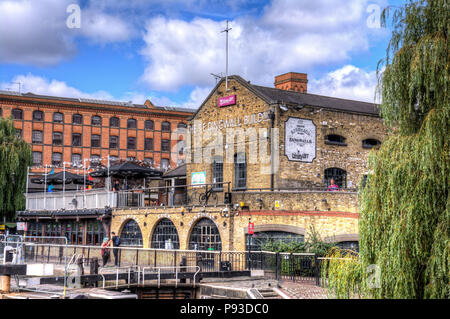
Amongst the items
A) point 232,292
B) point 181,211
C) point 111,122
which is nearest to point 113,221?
point 181,211

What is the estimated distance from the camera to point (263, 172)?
28469 millimetres

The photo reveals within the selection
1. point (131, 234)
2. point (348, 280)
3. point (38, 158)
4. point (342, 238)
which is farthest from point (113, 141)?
point (348, 280)

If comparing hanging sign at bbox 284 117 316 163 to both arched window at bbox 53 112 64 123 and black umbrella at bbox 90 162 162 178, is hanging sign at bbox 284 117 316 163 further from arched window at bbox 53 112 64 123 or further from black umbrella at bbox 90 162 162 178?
arched window at bbox 53 112 64 123

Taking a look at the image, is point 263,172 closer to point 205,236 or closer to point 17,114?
point 205,236

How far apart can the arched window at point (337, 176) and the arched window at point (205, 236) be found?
6705mm

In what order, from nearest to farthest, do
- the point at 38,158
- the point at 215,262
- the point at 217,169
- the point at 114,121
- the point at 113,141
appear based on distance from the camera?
the point at 215,262
the point at 217,169
the point at 38,158
the point at 113,141
the point at 114,121

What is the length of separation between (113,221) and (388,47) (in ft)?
80.8

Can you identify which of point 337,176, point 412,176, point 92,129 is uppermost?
point 92,129

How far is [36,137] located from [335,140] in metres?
38.4

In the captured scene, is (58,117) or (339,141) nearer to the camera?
(339,141)

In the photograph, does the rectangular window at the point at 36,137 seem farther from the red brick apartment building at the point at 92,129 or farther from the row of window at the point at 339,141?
the row of window at the point at 339,141

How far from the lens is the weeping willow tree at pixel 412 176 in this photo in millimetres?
9391

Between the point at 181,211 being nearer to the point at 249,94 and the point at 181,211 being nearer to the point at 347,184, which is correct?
the point at 249,94

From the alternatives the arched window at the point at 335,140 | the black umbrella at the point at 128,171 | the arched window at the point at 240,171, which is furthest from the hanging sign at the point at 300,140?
the black umbrella at the point at 128,171
